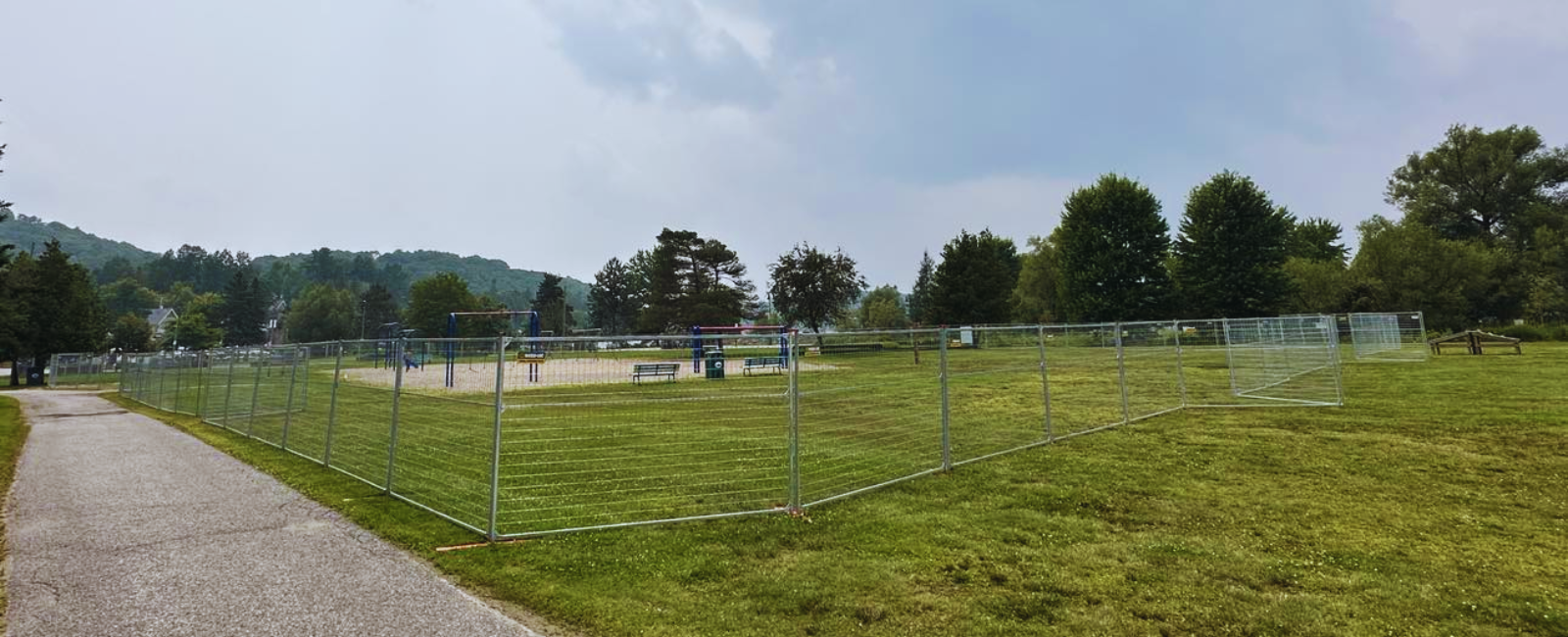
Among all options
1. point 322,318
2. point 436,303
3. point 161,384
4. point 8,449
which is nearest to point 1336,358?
point 8,449

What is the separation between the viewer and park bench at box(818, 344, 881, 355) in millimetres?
8766

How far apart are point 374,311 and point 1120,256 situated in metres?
129

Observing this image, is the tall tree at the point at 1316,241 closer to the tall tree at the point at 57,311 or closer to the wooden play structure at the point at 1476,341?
the wooden play structure at the point at 1476,341

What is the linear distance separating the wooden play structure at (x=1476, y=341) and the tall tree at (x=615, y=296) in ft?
335

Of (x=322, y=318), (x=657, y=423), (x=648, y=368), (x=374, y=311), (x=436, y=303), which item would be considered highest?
(x=374, y=311)

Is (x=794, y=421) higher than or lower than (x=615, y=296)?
lower

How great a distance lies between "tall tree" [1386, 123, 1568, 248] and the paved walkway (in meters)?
74.1

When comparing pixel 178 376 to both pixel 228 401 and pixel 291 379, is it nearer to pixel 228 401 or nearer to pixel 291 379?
pixel 228 401

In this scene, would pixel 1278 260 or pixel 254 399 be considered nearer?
pixel 254 399

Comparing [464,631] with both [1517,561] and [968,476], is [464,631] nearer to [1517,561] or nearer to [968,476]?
[968,476]

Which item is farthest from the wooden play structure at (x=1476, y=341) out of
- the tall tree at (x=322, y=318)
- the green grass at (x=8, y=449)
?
the tall tree at (x=322, y=318)

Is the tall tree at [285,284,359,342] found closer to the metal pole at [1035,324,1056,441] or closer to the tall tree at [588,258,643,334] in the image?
the tall tree at [588,258,643,334]

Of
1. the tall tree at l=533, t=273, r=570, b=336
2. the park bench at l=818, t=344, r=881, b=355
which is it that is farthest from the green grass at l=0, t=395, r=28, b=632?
→ the tall tree at l=533, t=273, r=570, b=336

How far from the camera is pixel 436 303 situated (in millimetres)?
91688
